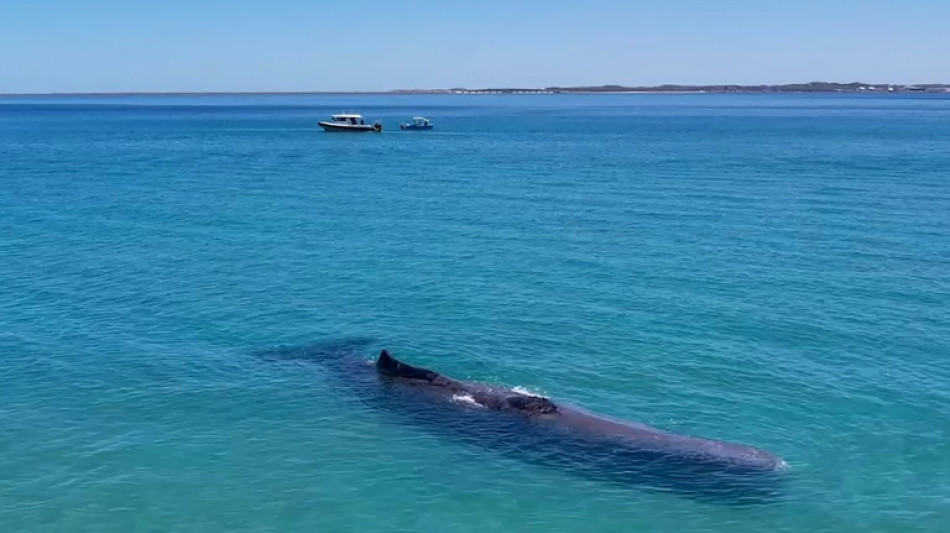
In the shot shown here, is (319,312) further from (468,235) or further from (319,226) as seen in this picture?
(319,226)

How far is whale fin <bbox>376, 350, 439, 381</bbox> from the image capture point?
3225 cm

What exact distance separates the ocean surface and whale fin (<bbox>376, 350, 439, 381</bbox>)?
208 centimetres

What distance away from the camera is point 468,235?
197 ft

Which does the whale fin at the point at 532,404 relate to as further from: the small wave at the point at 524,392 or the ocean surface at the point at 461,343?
the ocean surface at the point at 461,343

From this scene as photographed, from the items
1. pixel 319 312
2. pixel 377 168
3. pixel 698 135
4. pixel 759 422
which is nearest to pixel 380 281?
pixel 319 312

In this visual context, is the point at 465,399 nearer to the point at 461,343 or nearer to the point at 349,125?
the point at 461,343

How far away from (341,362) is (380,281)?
A: 12.9m

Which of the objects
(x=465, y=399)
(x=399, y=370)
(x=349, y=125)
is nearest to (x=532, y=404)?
(x=465, y=399)

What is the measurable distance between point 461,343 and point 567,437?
35.6 ft

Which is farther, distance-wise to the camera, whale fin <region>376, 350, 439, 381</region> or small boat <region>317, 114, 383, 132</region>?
small boat <region>317, 114, 383, 132</region>

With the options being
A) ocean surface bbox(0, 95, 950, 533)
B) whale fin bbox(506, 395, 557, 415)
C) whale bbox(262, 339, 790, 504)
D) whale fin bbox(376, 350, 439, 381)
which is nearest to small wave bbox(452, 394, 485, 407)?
whale bbox(262, 339, 790, 504)

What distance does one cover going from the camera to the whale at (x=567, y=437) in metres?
25.1

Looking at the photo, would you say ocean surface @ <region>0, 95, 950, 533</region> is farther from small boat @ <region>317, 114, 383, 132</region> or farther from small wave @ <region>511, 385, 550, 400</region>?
small boat @ <region>317, 114, 383, 132</region>

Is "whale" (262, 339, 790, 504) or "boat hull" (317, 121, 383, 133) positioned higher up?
"boat hull" (317, 121, 383, 133)
